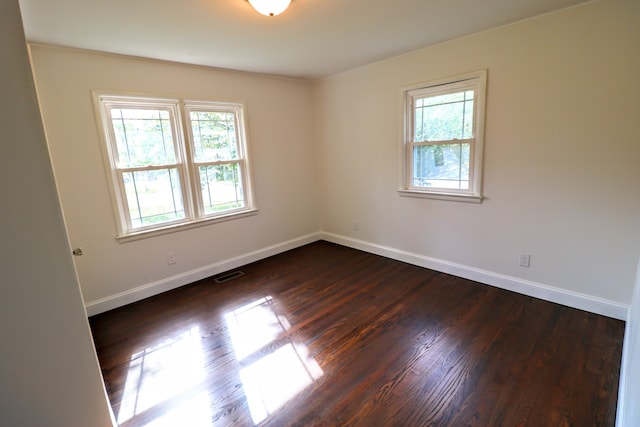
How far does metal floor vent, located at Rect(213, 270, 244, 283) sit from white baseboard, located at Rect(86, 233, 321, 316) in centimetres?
9

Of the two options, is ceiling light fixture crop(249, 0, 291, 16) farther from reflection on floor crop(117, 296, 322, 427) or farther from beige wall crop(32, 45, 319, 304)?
reflection on floor crop(117, 296, 322, 427)

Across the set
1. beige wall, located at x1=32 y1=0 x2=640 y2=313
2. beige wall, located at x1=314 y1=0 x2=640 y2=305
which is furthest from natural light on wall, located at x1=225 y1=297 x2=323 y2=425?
beige wall, located at x1=314 y1=0 x2=640 y2=305

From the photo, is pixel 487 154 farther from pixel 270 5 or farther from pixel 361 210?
pixel 270 5

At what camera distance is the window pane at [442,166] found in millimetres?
3029

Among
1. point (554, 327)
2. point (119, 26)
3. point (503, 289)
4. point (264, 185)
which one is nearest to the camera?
point (119, 26)

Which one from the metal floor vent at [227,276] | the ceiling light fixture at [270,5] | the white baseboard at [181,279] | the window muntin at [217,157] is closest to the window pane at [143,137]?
the window muntin at [217,157]

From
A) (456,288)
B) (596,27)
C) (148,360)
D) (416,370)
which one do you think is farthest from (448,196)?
(148,360)

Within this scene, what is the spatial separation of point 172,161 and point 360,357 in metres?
2.65

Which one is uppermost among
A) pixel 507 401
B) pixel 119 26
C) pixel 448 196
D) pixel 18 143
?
pixel 119 26

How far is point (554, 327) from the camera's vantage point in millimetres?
2277

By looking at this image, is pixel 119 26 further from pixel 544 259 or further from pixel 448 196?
pixel 544 259

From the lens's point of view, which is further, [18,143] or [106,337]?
[106,337]

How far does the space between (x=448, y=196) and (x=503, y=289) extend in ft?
3.42

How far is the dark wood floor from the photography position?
65.2 inches
